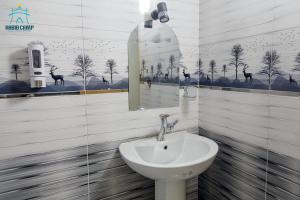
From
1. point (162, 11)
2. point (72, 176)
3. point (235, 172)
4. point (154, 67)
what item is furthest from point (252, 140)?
point (72, 176)

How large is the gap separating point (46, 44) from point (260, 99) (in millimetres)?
1301

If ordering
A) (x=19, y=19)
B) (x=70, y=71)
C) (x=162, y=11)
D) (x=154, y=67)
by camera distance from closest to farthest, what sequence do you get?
(x=19, y=19) → (x=70, y=71) → (x=162, y=11) → (x=154, y=67)

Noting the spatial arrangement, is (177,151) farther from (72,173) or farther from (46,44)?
(46,44)

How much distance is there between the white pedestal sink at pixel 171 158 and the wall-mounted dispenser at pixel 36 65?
63cm

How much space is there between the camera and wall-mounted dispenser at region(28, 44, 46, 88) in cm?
114

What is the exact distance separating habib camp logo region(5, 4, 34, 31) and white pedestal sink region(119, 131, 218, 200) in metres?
0.91

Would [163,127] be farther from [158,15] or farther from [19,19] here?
[19,19]

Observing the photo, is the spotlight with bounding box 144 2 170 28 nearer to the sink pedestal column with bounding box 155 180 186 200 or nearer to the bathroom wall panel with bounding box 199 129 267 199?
the bathroom wall panel with bounding box 199 129 267 199

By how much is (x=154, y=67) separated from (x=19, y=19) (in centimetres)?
89

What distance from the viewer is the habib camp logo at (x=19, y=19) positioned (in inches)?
44.3

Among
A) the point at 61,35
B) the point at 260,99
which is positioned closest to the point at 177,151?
the point at 260,99

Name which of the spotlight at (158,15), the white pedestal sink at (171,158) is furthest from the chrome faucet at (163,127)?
the spotlight at (158,15)

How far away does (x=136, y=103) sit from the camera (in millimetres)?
1521

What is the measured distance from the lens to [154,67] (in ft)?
5.22
